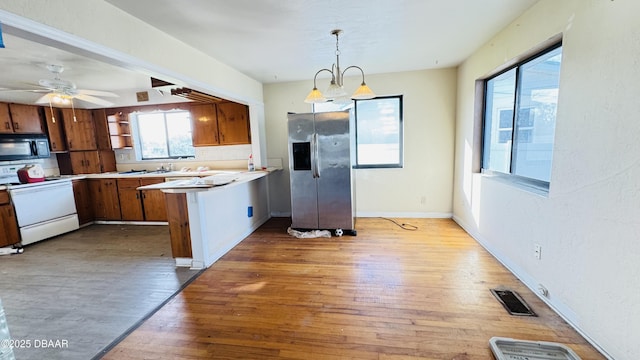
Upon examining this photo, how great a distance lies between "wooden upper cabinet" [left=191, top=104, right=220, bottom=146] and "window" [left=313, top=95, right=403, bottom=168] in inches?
72.2

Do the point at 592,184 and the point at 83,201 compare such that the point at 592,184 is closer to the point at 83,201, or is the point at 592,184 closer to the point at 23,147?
the point at 83,201

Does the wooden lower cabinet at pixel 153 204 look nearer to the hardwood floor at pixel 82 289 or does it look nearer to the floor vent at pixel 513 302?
the hardwood floor at pixel 82 289

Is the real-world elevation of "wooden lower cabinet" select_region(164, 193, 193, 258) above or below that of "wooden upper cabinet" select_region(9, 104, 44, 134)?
below

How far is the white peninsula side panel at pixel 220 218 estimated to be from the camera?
2.94m

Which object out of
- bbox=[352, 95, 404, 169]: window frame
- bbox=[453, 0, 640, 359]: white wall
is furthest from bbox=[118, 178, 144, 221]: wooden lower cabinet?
bbox=[453, 0, 640, 359]: white wall

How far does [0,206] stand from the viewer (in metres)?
3.57

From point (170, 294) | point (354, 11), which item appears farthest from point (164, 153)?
point (354, 11)

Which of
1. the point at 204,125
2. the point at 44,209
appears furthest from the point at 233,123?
the point at 44,209

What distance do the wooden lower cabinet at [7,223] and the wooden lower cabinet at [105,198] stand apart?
Answer: 1.12 meters

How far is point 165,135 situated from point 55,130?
171 cm

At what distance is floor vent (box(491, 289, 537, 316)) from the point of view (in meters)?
2.05

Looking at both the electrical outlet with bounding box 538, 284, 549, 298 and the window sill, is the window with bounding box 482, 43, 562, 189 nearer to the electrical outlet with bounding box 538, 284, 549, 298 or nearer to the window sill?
the window sill

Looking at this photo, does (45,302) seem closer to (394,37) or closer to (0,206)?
(0,206)

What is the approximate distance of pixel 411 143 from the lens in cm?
441
